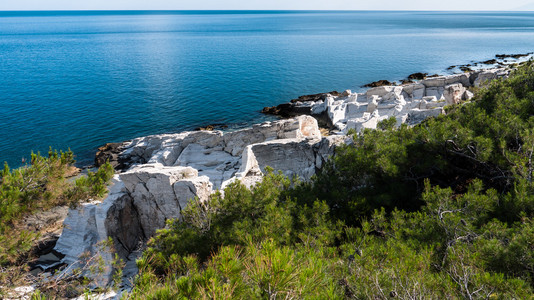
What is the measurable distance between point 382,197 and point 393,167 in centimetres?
121

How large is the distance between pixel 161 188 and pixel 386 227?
1105 cm

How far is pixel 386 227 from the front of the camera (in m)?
7.80

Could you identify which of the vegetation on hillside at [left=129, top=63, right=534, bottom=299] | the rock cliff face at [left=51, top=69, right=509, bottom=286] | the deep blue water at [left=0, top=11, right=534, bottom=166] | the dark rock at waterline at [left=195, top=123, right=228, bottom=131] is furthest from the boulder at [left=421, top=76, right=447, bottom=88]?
the vegetation on hillside at [left=129, top=63, right=534, bottom=299]

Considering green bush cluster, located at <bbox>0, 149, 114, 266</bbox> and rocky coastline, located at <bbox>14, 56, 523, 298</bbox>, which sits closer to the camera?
green bush cluster, located at <bbox>0, 149, 114, 266</bbox>

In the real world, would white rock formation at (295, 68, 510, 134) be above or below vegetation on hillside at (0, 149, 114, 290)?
below

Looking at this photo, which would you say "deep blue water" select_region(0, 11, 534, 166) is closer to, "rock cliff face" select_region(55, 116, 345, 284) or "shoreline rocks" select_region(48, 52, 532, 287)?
"shoreline rocks" select_region(48, 52, 532, 287)

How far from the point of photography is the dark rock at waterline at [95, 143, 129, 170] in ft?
87.2

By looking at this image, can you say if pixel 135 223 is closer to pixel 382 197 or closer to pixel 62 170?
pixel 62 170

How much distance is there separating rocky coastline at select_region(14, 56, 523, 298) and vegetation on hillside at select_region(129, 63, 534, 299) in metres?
2.91

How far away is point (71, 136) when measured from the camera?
31641 millimetres

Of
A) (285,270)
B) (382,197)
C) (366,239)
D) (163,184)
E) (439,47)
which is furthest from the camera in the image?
(439,47)

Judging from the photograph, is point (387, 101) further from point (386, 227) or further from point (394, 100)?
point (386, 227)

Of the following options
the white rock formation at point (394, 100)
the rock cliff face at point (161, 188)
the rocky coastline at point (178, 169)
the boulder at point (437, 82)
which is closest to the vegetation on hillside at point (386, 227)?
the rock cliff face at point (161, 188)

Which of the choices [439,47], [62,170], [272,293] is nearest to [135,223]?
[62,170]
